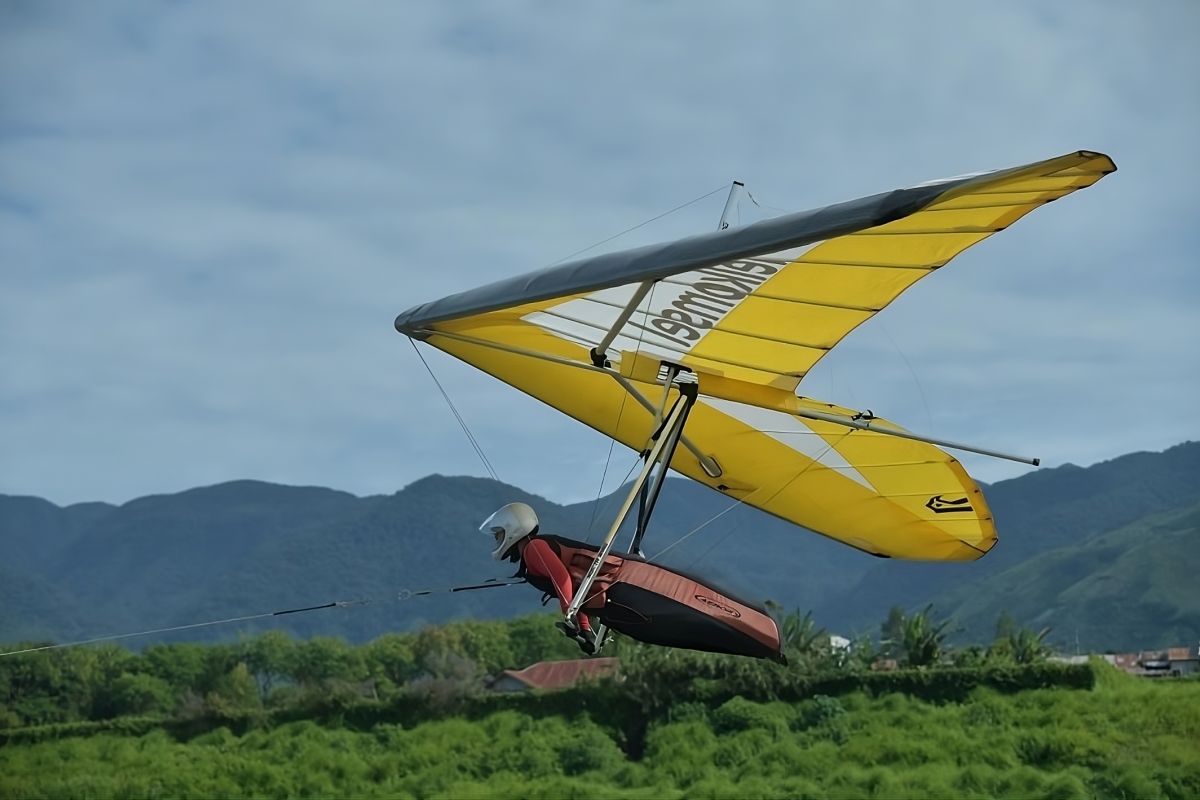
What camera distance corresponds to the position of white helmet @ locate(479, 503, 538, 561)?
1234 cm

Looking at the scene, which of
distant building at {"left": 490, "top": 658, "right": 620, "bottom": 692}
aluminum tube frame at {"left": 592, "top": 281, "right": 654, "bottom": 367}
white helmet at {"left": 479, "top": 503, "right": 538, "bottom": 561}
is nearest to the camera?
aluminum tube frame at {"left": 592, "top": 281, "right": 654, "bottom": 367}

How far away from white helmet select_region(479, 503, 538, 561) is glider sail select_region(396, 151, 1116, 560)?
1.50 m

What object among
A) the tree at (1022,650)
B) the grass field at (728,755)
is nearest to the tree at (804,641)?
the grass field at (728,755)

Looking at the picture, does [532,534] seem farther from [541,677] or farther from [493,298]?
[541,677]

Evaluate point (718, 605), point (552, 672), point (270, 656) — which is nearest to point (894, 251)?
point (718, 605)

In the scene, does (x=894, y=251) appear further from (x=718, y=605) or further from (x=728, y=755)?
(x=728, y=755)

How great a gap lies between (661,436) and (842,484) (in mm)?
4007

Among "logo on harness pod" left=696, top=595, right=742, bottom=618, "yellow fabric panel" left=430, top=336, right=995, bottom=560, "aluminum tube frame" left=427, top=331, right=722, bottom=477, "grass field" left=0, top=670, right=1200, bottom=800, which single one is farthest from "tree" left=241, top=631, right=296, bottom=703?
"logo on harness pod" left=696, top=595, right=742, bottom=618

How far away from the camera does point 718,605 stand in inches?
488

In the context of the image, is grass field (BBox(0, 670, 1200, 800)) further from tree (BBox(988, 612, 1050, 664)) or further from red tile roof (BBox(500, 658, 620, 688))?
red tile roof (BBox(500, 658, 620, 688))

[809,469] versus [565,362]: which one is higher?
[565,362]

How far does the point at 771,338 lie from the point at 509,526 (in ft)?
9.80

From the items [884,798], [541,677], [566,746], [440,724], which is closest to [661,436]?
[884,798]

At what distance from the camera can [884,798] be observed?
129ft
